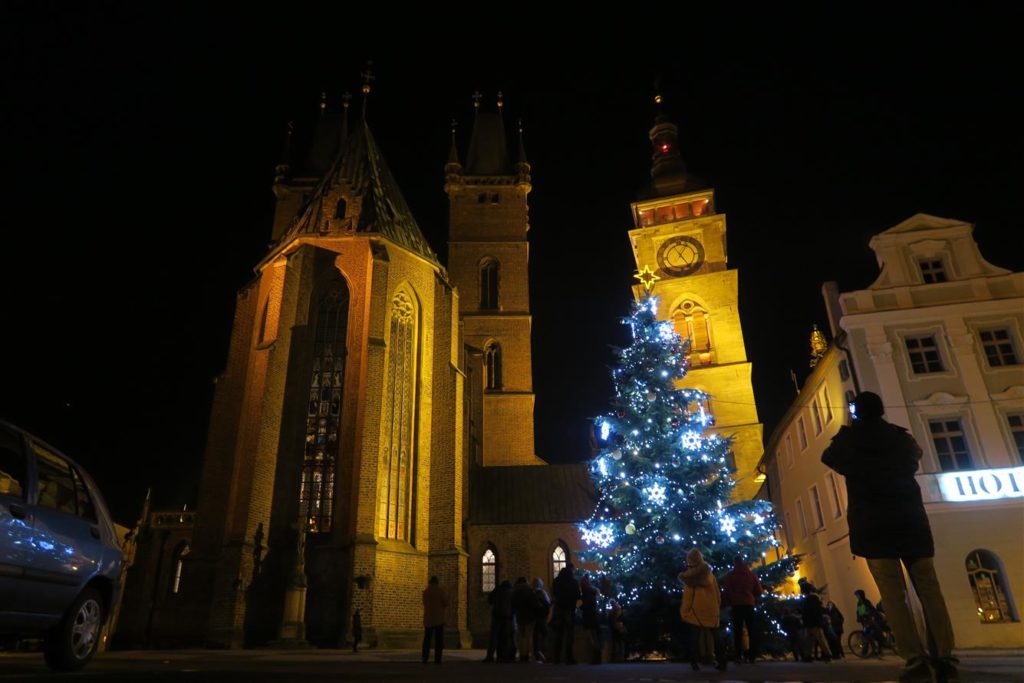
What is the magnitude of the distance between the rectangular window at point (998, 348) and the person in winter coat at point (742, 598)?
12.9 metres

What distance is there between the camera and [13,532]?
15.0 ft

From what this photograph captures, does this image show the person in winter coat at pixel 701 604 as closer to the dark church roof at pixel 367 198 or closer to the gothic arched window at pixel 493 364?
the dark church roof at pixel 367 198

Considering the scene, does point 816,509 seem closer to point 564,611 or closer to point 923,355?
point 923,355

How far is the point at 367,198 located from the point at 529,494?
1482cm

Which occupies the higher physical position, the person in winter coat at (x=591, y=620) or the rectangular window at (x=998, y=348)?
the rectangular window at (x=998, y=348)

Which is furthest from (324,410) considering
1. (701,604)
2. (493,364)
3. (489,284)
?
(489,284)

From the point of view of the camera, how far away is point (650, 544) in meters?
14.4

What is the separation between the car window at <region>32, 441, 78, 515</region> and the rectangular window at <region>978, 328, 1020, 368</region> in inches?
836

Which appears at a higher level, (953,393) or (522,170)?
(522,170)

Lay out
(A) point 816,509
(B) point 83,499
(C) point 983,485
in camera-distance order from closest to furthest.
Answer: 1. (B) point 83,499
2. (C) point 983,485
3. (A) point 816,509

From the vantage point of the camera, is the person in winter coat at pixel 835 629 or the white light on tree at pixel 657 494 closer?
the person in winter coat at pixel 835 629

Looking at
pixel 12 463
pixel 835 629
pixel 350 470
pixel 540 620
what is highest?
pixel 350 470

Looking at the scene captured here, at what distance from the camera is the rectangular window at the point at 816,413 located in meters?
22.5

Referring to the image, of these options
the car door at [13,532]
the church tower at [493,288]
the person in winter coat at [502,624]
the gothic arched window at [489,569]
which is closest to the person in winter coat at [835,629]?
the person in winter coat at [502,624]
